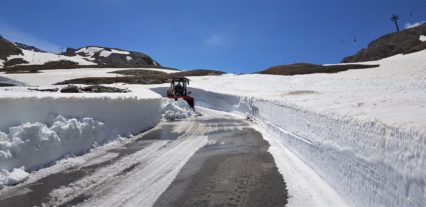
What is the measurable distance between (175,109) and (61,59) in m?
85.8

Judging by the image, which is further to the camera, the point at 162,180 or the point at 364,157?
the point at 162,180

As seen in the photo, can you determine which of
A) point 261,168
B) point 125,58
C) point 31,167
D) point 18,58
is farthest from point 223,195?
point 125,58

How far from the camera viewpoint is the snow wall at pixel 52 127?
28.2 feet

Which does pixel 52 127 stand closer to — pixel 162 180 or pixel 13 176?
pixel 13 176

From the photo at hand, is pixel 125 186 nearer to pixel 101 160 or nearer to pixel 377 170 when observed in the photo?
pixel 101 160

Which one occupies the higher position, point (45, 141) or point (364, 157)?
point (364, 157)

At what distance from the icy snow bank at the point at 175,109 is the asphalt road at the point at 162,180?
11.9 m

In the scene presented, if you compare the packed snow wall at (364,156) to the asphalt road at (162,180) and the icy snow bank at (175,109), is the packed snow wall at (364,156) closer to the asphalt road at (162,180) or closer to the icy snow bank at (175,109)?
the asphalt road at (162,180)

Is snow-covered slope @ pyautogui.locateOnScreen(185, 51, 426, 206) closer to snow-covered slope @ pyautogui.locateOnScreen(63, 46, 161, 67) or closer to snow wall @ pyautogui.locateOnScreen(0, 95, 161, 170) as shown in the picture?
snow wall @ pyautogui.locateOnScreen(0, 95, 161, 170)

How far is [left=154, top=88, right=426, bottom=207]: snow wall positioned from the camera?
13.2 feet

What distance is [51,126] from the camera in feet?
34.0

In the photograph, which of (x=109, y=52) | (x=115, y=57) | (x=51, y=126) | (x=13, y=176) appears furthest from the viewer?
(x=109, y=52)

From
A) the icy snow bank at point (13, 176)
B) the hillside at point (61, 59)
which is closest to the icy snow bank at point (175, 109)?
the icy snow bank at point (13, 176)

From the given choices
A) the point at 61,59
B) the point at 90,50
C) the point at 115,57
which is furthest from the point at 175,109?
the point at 90,50
